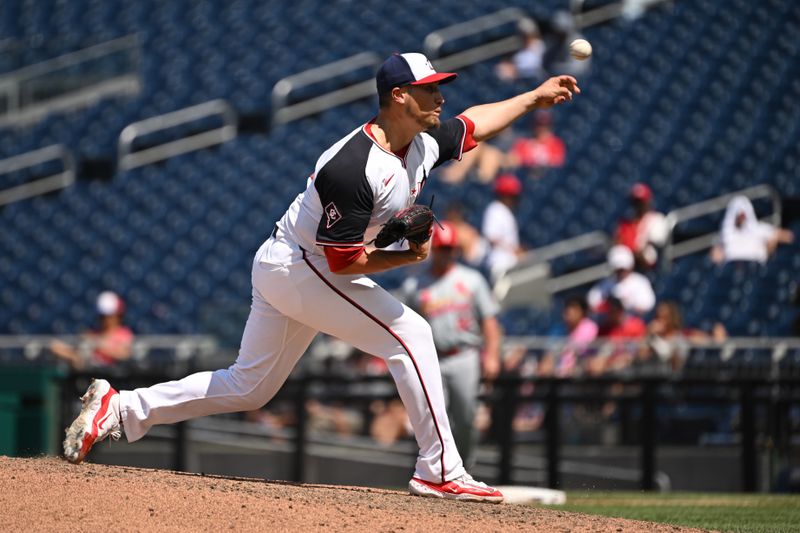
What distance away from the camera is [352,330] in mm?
4938

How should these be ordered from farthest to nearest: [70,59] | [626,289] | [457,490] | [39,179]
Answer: [70,59] < [39,179] < [626,289] < [457,490]

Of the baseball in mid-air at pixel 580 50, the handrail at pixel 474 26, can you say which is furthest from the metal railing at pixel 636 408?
the handrail at pixel 474 26

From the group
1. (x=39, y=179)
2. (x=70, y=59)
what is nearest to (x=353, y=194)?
(x=39, y=179)

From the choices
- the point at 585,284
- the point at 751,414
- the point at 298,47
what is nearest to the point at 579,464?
the point at 751,414

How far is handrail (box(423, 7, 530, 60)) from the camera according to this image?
51.7 ft

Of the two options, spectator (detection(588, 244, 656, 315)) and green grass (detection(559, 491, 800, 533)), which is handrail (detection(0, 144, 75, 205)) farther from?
green grass (detection(559, 491, 800, 533))

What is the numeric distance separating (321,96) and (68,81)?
3.33m

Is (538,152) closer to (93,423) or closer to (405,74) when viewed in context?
(405,74)

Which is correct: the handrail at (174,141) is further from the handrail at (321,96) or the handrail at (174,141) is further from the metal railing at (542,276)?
the metal railing at (542,276)

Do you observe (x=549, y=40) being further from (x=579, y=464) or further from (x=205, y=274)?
(x=579, y=464)

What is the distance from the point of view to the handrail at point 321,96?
49.9 feet

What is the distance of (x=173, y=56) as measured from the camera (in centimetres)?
1664

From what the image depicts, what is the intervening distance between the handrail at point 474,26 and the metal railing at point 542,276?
4.16 meters

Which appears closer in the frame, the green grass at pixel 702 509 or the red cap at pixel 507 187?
the green grass at pixel 702 509
